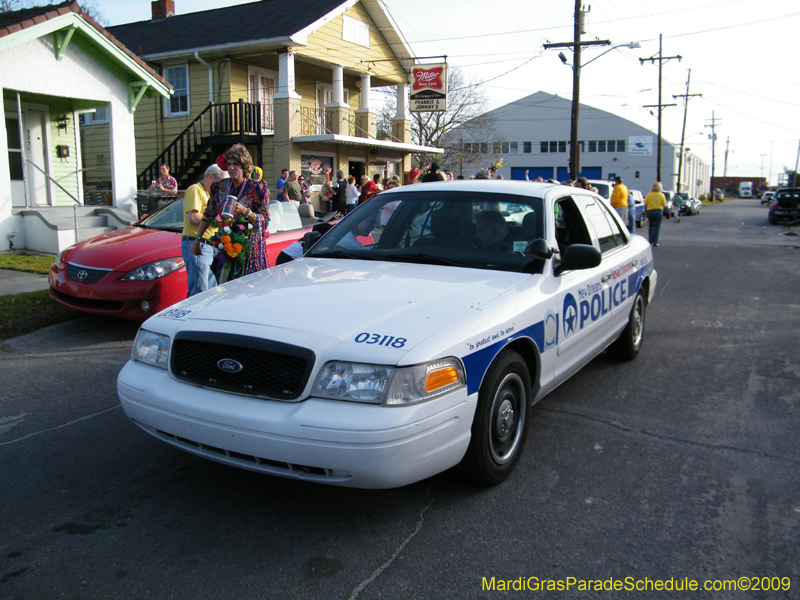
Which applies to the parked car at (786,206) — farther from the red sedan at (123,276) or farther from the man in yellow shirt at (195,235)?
the man in yellow shirt at (195,235)

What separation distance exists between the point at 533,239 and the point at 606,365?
2272mm

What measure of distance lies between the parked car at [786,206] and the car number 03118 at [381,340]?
35417 millimetres

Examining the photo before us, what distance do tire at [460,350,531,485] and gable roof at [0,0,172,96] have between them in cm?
1193

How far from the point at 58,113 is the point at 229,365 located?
15.9 metres

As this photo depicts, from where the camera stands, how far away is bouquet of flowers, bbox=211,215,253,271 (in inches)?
234

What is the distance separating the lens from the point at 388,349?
9.43ft

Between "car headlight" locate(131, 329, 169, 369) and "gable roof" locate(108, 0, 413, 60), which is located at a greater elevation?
"gable roof" locate(108, 0, 413, 60)

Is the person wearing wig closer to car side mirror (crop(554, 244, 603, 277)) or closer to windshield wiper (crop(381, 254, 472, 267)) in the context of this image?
windshield wiper (crop(381, 254, 472, 267))

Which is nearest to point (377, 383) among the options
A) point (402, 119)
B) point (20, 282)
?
point (20, 282)

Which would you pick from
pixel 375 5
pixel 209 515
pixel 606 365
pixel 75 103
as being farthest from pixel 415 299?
pixel 375 5

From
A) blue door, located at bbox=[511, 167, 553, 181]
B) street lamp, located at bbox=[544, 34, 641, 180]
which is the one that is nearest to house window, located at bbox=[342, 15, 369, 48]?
street lamp, located at bbox=[544, 34, 641, 180]

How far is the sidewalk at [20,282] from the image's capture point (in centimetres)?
858

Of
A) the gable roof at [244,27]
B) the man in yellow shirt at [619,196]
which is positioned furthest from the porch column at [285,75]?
the man in yellow shirt at [619,196]

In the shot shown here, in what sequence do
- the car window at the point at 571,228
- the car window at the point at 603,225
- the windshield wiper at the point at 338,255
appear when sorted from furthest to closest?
the car window at the point at 603,225, the car window at the point at 571,228, the windshield wiper at the point at 338,255
